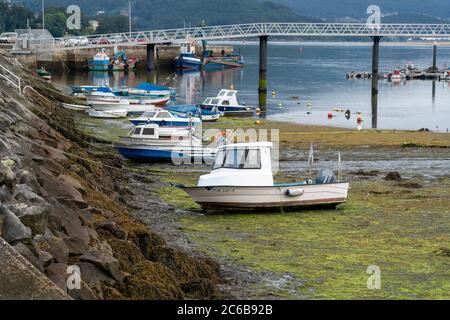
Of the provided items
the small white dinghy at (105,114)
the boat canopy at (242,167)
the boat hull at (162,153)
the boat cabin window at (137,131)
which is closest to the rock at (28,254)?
the boat canopy at (242,167)

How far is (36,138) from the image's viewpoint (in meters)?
25.5

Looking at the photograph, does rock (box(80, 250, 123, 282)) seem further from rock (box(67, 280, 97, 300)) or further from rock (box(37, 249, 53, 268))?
rock (box(67, 280, 97, 300))

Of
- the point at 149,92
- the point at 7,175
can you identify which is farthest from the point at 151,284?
the point at 149,92

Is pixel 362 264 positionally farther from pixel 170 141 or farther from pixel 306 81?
pixel 306 81

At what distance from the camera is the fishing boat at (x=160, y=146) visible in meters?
35.3

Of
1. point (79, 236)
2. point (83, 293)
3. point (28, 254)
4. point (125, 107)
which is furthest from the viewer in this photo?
point (125, 107)

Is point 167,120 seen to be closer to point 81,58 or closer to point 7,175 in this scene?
point 7,175

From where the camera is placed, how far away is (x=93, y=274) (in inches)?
573

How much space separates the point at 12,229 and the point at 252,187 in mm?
11953

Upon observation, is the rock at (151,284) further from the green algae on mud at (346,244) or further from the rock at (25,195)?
the rock at (25,195)

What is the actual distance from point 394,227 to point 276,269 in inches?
209

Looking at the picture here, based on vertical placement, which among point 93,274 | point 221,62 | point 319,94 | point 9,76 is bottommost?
point 319,94

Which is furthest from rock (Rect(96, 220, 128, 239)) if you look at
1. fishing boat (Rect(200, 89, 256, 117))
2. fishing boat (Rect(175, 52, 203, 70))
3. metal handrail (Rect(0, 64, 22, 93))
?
fishing boat (Rect(175, 52, 203, 70))
